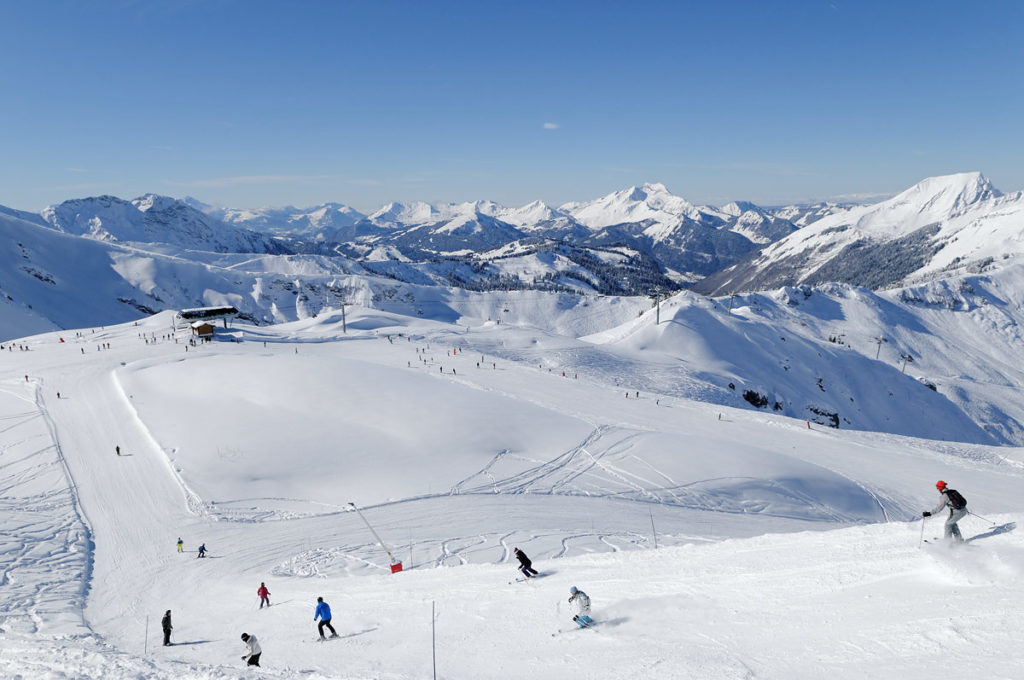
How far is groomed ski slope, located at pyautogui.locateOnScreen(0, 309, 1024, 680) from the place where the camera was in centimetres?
1192

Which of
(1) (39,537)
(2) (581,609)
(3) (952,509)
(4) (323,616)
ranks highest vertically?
(3) (952,509)

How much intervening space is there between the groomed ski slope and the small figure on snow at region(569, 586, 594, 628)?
0.48 metres

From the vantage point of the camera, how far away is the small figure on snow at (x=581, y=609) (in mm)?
13445

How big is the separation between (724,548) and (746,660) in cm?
686

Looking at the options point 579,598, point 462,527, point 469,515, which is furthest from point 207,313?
point 579,598

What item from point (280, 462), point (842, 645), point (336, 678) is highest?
point (842, 645)

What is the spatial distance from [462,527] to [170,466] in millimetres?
20069

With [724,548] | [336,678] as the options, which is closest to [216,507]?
[336,678]

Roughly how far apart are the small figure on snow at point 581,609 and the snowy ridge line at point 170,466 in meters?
22.7

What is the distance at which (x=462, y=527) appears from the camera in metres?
26.2

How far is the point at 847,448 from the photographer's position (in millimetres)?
41469

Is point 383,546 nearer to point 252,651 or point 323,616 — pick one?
point 323,616

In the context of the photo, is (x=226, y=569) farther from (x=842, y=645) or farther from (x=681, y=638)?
(x=842, y=645)

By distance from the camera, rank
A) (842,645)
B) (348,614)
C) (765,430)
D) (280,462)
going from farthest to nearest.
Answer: (765,430)
(280,462)
(348,614)
(842,645)
